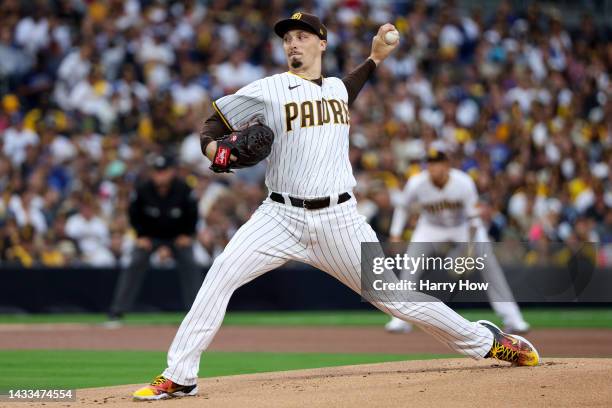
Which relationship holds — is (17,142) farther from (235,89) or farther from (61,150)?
(235,89)

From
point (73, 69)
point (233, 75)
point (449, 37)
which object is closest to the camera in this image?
point (73, 69)

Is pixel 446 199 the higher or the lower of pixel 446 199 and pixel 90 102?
the lower

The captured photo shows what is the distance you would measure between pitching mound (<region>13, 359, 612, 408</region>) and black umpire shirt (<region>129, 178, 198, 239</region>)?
20.0ft

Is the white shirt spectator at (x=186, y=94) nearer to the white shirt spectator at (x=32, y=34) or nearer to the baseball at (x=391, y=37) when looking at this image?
the white shirt spectator at (x=32, y=34)

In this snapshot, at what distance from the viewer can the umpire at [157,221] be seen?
1327 cm

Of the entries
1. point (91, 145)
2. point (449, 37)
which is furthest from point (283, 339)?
point (449, 37)

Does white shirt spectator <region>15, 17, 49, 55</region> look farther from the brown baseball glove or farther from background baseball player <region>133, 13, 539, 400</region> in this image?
the brown baseball glove

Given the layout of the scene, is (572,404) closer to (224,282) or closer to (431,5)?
(224,282)

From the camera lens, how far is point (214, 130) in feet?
21.3

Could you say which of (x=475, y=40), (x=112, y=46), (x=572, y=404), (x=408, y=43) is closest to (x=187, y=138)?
(x=112, y=46)

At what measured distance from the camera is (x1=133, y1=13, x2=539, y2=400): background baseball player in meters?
6.32

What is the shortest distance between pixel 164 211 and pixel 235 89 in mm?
5212

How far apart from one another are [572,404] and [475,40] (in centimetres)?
1658

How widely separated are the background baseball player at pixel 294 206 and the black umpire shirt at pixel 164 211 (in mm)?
6764
